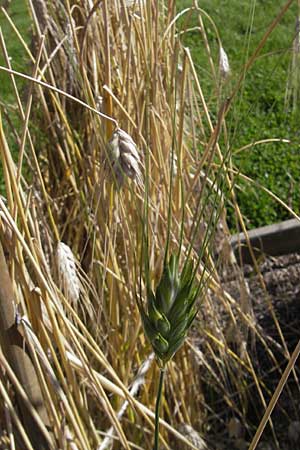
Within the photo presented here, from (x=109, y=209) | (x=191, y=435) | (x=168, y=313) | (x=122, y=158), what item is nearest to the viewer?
(x=168, y=313)

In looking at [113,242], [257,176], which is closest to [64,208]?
[113,242]

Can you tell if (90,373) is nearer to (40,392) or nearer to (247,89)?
(40,392)

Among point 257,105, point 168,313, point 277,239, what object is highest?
point 168,313

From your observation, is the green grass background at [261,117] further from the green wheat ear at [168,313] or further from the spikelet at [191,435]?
the green wheat ear at [168,313]

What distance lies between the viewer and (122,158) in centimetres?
77

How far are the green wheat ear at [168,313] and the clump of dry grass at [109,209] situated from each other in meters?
0.06

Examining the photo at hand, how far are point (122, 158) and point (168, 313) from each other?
186 mm

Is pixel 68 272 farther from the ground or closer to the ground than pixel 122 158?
closer to the ground

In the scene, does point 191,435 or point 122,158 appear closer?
point 122,158

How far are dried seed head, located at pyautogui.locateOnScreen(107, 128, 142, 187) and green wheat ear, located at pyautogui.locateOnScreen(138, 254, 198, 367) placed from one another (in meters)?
0.14

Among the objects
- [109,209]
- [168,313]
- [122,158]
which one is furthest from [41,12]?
[168,313]

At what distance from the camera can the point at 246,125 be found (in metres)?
2.60

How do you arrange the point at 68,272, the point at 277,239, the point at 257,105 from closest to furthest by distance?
the point at 68,272
the point at 277,239
the point at 257,105

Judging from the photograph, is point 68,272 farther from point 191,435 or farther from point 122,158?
point 191,435
